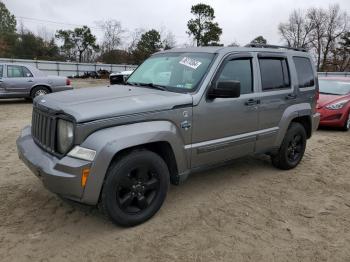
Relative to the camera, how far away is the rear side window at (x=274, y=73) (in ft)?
16.4

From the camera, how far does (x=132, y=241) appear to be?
3.50 m

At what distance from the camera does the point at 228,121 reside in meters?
4.45

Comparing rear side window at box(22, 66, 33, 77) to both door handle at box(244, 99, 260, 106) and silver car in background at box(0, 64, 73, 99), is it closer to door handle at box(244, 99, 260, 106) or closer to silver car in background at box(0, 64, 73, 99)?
silver car in background at box(0, 64, 73, 99)

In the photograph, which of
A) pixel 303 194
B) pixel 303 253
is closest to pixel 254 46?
pixel 303 194

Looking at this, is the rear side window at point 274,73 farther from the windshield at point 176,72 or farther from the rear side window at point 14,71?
the rear side window at point 14,71

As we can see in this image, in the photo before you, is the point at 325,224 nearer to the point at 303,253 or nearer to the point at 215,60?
the point at 303,253

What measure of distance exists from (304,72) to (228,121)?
214 cm

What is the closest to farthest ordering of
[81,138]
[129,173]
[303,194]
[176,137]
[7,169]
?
1. [81,138]
2. [129,173]
3. [176,137]
4. [303,194]
5. [7,169]

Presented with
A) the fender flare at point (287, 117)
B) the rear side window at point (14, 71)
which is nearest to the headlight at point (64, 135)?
the fender flare at point (287, 117)

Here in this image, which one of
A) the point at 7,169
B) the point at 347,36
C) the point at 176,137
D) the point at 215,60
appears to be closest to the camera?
the point at 176,137

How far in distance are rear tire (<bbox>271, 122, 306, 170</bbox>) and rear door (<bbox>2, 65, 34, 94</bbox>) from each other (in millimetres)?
10366

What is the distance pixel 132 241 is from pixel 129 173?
2.17ft

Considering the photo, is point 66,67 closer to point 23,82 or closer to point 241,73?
point 23,82

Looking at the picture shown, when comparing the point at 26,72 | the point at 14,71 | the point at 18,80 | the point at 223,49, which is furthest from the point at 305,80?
the point at 14,71
